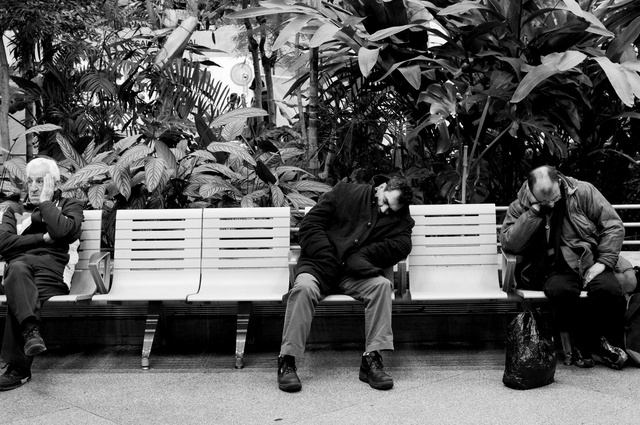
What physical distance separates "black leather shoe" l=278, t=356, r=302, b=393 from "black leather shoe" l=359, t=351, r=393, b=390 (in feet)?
1.43

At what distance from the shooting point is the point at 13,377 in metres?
4.79

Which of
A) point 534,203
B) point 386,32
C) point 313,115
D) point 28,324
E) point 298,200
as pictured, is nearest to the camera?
point 28,324

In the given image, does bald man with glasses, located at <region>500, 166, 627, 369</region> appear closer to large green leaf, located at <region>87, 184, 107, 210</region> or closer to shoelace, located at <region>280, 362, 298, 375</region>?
shoelace, located at <region>280, 362, 298, 375</region>

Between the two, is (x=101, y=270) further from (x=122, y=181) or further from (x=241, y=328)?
(x=241, y=328)

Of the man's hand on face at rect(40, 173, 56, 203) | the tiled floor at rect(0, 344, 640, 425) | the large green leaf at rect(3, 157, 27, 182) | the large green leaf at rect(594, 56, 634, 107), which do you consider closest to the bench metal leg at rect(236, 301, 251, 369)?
the tiled floor at rect(0, 344, 640, 425)

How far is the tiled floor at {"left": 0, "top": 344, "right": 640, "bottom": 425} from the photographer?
4180mm

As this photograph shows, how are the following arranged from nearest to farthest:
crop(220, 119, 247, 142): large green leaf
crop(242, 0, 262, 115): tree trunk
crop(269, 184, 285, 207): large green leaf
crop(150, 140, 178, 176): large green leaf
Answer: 1. crop(269, 184, 285, 207): large green leaf
2. crop(150, 140, 178, 176): large green leaf
3. crop(220, 119, 247, 142): large green leaf
4. crop(242, 0, 262, 115): tree trunk

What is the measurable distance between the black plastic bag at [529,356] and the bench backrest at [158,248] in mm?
2285

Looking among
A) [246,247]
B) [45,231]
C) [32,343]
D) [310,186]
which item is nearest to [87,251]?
[45,231]

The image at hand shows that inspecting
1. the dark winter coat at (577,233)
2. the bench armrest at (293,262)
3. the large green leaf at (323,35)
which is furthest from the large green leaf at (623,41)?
the bench armrest at (293,262)

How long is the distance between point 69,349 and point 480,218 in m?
3.20

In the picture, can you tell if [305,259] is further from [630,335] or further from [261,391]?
[630,335]

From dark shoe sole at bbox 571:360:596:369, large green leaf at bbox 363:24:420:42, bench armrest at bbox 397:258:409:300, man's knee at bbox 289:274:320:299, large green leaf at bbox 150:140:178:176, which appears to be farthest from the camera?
large green leaf at bbox 150:140:178:176

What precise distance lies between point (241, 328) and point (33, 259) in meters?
1.50
